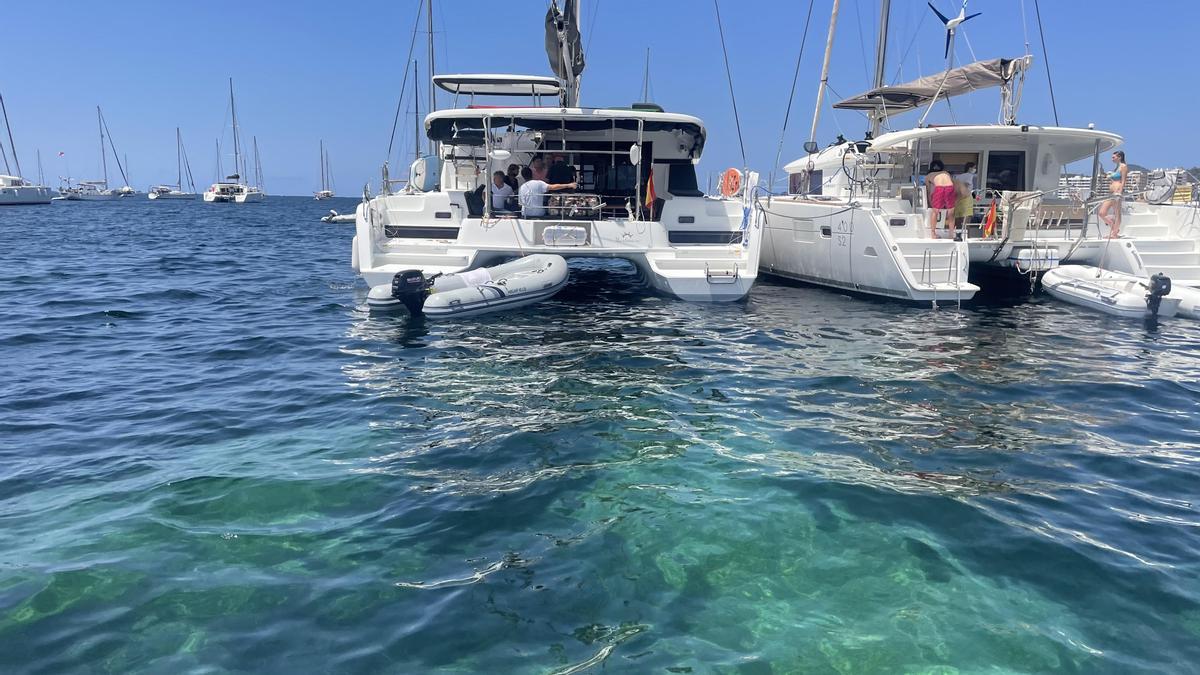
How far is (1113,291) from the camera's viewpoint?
430 inches

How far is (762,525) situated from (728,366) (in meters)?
3.80

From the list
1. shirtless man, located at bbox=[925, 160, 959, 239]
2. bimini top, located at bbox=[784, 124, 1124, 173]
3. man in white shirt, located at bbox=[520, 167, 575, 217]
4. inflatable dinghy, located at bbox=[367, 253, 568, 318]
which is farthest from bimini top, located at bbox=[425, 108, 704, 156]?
shirtless man, located at bbox=[925, 160, 959, 239]

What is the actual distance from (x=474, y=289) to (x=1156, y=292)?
903 centimetres

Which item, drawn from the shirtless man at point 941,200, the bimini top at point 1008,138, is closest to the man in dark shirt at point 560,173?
the bimini top at point 1008,138

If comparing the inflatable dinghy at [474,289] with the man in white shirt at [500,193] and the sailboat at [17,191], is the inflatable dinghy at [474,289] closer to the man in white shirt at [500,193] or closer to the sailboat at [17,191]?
the man in white shirt at [500,193]

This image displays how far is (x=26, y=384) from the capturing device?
7.45m

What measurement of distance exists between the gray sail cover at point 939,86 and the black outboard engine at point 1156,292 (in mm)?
5644

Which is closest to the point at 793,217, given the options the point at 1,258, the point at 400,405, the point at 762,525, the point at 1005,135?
the point at 1005,135

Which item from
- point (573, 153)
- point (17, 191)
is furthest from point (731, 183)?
point (17, 191)

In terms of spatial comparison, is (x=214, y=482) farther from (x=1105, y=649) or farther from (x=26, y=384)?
(x=1105, y=649)

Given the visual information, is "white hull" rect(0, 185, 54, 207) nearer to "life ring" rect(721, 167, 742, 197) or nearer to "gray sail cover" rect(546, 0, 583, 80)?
"gray sail cover" rect(546, 0, 583, 80)

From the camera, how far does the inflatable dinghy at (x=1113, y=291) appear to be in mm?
10469

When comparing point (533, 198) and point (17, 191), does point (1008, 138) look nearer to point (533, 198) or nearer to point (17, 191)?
point (533, 198)

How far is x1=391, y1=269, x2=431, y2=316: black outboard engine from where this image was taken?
10.1 metres
